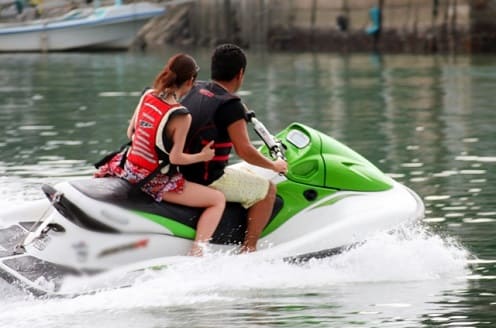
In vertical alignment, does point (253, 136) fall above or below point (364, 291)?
below

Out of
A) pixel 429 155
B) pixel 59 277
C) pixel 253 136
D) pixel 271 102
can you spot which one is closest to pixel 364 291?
pixel 59 277

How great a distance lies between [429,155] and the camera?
53.3ft

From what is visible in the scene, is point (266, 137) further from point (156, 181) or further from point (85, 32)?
point (85, 32)

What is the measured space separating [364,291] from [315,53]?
116ft

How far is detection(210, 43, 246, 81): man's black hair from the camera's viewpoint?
870 cm

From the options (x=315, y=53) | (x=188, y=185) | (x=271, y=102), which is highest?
(x=188, y=185)

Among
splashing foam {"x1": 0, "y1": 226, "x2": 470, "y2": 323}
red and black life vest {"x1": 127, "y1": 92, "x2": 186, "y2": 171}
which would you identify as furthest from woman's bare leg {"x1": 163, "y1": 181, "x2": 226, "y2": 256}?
red and black life vest {"x1": 127, "y1": 92, "x2": 186, "y2": 171}

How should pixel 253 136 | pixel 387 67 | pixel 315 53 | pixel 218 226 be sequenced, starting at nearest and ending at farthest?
pixel 218 226, pixel 253 136, pixel 387 67, pixel 315 53

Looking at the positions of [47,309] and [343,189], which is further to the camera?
[343,189]

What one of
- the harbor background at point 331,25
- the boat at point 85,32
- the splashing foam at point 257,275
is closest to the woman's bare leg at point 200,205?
the splashing foam at point 257,275

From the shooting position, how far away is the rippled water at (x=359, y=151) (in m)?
8.32

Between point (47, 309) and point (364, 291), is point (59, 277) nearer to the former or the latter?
point (47, 309)

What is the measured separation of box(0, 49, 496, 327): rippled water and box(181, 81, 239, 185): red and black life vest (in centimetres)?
52

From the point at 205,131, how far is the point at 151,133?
0.36 m
